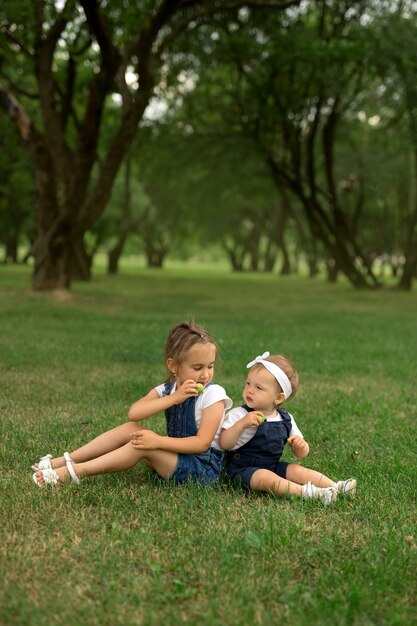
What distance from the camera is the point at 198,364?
14.0 feet

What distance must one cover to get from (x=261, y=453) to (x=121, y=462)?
882 millimetres

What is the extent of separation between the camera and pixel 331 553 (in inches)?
133

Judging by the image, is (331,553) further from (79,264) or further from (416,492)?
(79,264)

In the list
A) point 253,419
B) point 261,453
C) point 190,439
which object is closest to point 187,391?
point 190,439

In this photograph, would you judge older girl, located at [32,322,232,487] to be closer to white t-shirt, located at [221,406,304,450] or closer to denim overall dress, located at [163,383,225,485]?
denim overall dress, located at [163,383,225,485]

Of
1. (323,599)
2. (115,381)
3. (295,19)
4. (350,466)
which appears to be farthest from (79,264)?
(323,599)

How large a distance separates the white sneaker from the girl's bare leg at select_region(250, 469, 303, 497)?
228 millimetres

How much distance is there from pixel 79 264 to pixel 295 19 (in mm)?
12605

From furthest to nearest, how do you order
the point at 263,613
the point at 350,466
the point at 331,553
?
the point at 350,466
the point at 331,553
the point at 263,613

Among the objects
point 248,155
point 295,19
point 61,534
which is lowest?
point 61,534

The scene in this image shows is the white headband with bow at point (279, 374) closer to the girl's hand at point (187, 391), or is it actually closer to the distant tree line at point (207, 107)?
the girl's hand at point (187, 391)

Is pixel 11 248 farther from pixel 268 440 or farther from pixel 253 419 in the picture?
pixel 253 419

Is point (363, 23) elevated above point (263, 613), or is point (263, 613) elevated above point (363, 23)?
point (363, 23)

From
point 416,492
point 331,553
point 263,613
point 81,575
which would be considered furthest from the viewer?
point 416,492
